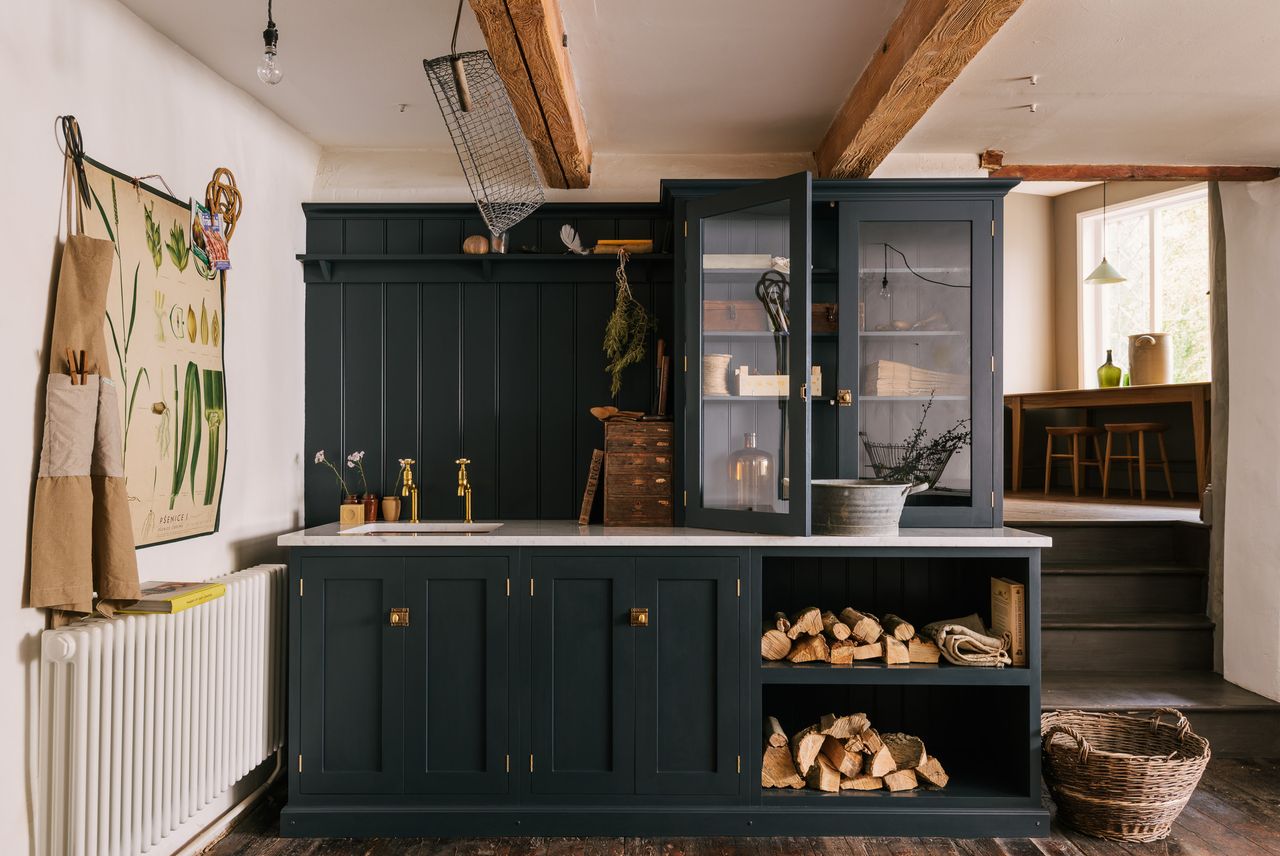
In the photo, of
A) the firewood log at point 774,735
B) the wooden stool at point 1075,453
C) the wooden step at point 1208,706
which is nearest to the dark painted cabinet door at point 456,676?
the firewood log at point 774,735

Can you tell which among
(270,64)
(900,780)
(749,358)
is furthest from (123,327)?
(900,780)

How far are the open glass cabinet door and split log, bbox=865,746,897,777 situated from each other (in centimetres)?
82

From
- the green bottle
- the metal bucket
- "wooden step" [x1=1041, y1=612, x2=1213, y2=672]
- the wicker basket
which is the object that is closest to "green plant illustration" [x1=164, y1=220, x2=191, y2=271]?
the metal bucket

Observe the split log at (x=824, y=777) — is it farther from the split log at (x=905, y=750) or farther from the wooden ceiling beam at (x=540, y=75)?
the wooden ceiling beam at (x=540, y=75)

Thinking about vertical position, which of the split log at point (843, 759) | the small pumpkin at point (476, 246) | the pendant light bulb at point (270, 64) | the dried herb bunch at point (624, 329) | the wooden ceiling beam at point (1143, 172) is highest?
the wooden ceiling beam at point (1143, 172)

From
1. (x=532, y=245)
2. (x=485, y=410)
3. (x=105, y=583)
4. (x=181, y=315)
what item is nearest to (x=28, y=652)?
(x=105, y=583)

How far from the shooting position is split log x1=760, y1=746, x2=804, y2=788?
280 cm

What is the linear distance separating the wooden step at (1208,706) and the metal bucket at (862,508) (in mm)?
1155

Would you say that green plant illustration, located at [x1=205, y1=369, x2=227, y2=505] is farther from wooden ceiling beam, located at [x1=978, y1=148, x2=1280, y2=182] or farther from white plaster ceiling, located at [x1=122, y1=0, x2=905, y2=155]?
wooden ceiling beam, located at [x1=978, y1=148, x2=1280, y2=182]

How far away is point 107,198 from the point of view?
2.22 m

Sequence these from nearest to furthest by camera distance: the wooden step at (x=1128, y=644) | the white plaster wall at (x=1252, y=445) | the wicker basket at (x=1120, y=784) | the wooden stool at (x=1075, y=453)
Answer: the wicker basket at (x=1120, y=784), the white plaster wall at (x=1252, y=445), the wooden step at (x=1128, y=644), the wooden stool at (x=1075, y=453)

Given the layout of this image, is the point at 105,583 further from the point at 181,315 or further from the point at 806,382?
the point at 806,382

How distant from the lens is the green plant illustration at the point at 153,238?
239 centimetres

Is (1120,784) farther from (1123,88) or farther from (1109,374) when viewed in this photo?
(1109,374)
